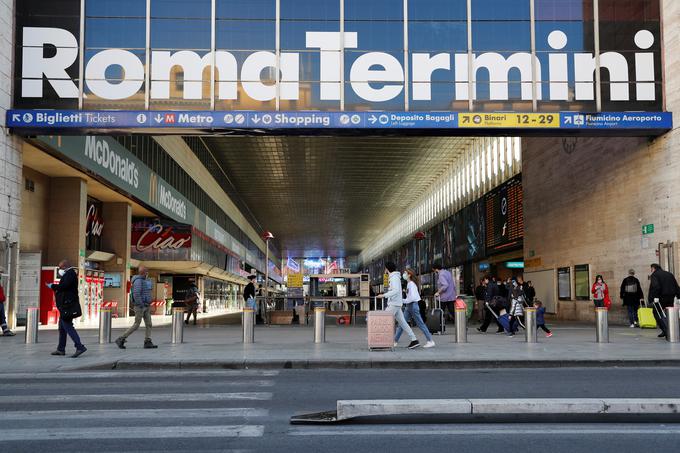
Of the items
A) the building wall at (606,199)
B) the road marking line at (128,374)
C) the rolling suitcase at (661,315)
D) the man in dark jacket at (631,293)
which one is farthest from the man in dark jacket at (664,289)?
the road marking line at (128,374)

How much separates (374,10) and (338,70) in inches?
86.0

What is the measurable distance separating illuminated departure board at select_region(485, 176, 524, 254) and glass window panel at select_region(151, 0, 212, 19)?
58.0 ft

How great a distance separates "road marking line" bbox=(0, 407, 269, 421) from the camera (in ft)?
23.0

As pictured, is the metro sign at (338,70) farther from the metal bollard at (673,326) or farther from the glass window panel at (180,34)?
the metal bollard at (673,326)

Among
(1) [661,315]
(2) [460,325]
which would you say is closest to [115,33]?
(2) [460,325]

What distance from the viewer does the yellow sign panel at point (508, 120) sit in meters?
19.9

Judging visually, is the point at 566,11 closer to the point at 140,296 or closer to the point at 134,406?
the point at 140,296

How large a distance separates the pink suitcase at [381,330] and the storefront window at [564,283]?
52.1ft

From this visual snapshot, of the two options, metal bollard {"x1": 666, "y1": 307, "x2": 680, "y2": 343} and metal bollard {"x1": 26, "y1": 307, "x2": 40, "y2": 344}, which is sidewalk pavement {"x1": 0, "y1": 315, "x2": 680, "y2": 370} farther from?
metal bollard {"x1": 26, "y1": 307, "x2": 40, "y2": 344}

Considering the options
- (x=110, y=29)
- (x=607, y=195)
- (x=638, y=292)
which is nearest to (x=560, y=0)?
(x=607, y=195)

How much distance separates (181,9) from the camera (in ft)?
67.6

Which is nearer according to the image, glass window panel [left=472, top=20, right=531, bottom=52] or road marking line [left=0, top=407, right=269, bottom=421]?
road marking line [left=0, top=407, right=269, bottom=421]

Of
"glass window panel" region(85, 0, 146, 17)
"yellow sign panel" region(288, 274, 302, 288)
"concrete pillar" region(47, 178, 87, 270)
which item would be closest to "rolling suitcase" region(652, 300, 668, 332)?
"yellow sign panel" region(288, 274, 302, 288)

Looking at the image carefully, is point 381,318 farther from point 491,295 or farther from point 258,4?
point 258,4
